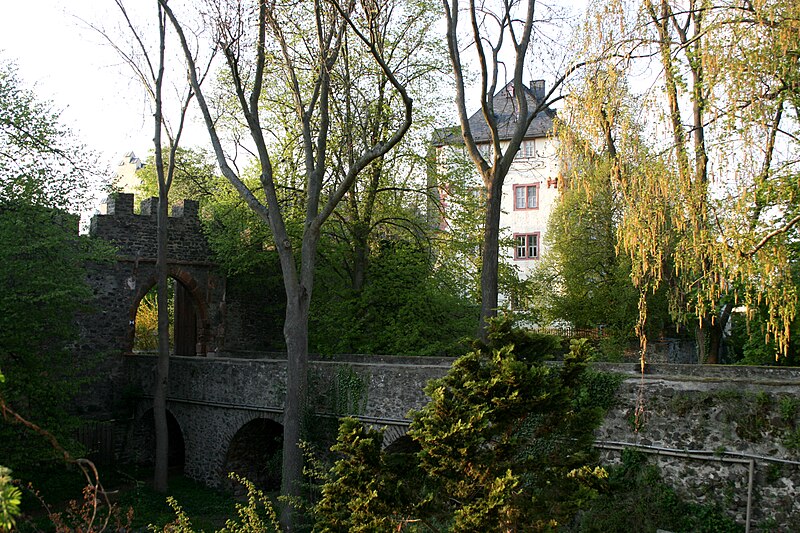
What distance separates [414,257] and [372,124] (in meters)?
3.35

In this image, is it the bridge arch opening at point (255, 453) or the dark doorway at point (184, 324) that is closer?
the bridge arch opening at point (255, 453)

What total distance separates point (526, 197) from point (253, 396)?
2170 cm

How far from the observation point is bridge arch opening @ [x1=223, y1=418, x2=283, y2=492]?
1683 centimetres

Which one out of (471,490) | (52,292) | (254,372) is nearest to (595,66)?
(471,490)

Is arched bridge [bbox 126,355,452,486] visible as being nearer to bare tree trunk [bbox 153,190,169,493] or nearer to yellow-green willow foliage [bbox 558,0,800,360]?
bare tree trunk [bbox 153,190,169,493]

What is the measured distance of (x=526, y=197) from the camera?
35031 mm

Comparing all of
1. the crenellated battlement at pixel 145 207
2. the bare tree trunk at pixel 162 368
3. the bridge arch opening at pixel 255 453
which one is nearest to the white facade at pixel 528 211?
the crenellated battlement at pixel 145 207

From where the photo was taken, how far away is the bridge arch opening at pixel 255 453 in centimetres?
1683

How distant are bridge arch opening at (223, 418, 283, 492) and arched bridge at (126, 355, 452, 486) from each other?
3cm

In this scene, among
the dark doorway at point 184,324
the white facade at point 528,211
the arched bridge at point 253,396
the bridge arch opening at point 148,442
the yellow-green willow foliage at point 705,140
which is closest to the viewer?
the yellow-green willow foliage at point 705,140

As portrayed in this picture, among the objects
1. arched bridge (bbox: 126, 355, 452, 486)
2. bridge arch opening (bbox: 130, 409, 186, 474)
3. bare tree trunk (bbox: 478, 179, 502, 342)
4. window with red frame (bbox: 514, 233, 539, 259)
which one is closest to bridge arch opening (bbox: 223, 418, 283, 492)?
arched bridge (bbox: 126, 355, 452, 486)

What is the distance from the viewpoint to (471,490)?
24.5 ft

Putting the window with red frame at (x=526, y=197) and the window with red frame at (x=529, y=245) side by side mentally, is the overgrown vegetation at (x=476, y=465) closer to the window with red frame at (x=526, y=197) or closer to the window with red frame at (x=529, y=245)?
the window with red frame at (x=529, y=245)

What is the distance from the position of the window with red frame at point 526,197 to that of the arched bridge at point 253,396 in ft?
63.1
